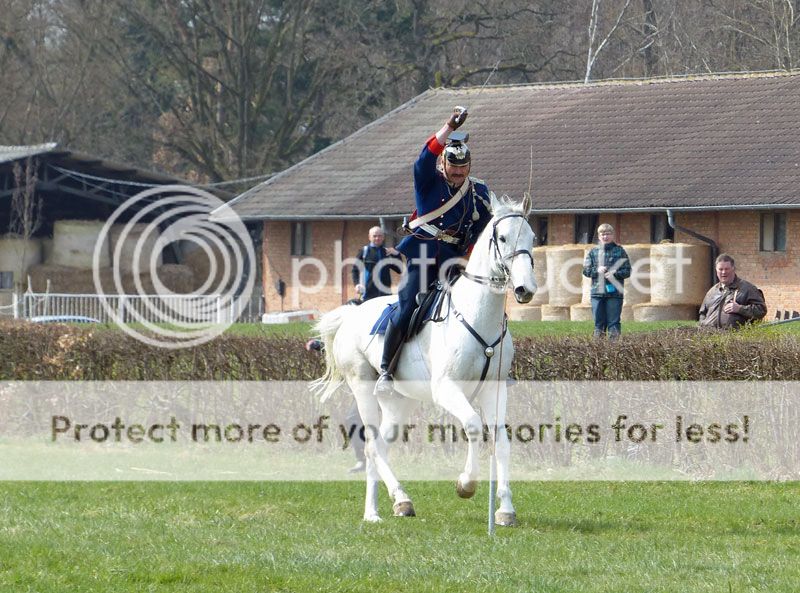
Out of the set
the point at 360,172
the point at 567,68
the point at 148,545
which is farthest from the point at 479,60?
the point at 148,545

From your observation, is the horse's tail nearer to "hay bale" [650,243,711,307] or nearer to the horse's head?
the horse's head

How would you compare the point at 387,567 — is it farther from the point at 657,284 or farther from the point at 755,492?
the point at 657,284

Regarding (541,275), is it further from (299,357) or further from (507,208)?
(507,208)

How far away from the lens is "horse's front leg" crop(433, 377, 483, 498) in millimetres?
10203

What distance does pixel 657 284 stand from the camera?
33875 mm

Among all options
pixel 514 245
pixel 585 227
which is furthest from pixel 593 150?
pixel 514 245

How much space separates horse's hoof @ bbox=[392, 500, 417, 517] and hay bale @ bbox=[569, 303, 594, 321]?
76.2 feet

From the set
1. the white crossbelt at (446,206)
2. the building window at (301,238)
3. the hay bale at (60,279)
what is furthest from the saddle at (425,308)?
the hay bale at (60,279)

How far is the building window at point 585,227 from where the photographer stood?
36.6m

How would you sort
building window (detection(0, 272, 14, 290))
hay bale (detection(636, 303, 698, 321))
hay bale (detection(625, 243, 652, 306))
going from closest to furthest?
hay bale (detection(636, 303, 698, 321)) < hay bale (detection(625, 243, 652, 306)) < building window (detection(0, 272, 14, 290))

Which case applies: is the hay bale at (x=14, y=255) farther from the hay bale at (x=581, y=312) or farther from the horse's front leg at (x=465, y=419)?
the horse's front leg at (x=465, y=419)

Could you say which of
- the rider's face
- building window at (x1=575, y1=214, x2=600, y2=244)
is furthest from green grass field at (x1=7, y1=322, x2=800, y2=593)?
building window at (x1=575, y1=214, x2=600, y2=244)

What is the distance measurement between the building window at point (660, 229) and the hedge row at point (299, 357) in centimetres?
2071

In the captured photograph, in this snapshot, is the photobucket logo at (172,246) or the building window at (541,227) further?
the photobucket logo at (172,246)
